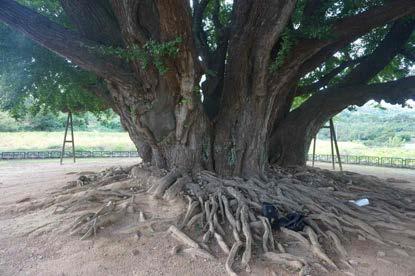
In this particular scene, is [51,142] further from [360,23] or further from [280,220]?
[360,23]

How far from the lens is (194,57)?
4.75 metres

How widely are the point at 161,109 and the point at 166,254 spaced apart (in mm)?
2404

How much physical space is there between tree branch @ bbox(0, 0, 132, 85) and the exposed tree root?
6.35 ft

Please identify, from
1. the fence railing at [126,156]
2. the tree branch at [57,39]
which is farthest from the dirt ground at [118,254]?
the fence railing at [126,156]

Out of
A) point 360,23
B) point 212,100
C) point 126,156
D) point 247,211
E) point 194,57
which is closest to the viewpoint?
point 247,211

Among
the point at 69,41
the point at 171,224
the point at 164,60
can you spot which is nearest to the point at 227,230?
the point at 171,224

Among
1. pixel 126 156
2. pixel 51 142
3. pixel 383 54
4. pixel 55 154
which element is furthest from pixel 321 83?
pixel 51 142

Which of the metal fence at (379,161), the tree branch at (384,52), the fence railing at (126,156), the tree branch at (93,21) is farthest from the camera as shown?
the fence railing at (126,156)

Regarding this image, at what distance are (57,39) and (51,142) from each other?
2136 cm

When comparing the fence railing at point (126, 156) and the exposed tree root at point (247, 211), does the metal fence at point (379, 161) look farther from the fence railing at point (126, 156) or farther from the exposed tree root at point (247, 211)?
the exposed tree root at point (247, 211)

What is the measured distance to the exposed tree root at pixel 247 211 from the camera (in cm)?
385

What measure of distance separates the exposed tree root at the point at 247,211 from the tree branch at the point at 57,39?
194 cm

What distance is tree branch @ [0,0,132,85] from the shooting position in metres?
4.12

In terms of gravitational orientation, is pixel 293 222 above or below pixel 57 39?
below
